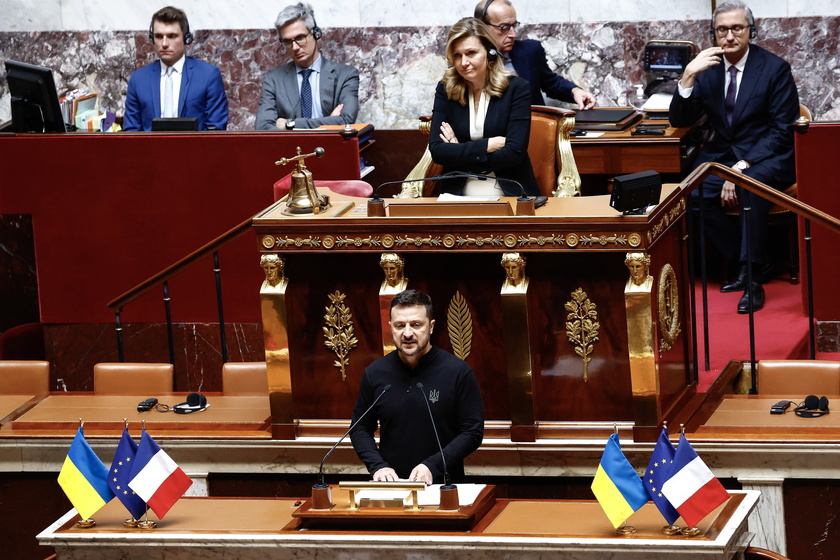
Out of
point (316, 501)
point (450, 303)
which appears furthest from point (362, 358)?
point (316, 501)

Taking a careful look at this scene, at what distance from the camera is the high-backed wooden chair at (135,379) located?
6.71m

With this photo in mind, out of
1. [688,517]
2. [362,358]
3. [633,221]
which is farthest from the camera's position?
[362,358]

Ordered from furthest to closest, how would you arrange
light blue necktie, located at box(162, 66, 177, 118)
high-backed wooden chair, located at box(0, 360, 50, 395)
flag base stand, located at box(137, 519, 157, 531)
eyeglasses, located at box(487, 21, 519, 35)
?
light blue necktie, located at box(162, 66, 177, 118) → eyeglasses, located at box(487, 21, 519, 35) → high-backed wooden chair, located at box(0, 360, 50, 395) → flag base stand, located at box(137, 519, 157, 531)

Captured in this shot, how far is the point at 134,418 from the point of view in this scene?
6301 mm

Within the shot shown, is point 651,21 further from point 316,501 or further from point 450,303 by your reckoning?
point 316,501

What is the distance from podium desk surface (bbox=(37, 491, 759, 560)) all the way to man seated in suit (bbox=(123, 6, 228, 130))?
3.97 meters

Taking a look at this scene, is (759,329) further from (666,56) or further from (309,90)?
(309,90)

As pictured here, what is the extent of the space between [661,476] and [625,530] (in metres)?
0.20

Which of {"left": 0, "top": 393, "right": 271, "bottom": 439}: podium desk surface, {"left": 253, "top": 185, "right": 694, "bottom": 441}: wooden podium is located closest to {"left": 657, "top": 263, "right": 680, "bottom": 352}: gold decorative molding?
{"left": 253, "top": 185, "right": 694, "bottom": 441}: wooden podium

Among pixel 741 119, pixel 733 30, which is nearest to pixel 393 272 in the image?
pixel 741 119

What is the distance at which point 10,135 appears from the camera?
8.16 metres

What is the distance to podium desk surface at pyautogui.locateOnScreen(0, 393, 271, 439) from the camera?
6.13 meters

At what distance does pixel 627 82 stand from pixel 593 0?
558 millimetres

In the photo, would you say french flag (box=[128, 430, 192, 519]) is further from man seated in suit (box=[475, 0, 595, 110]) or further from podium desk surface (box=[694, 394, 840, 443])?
man seated in suit (box=[475, 0, 595, 110])
